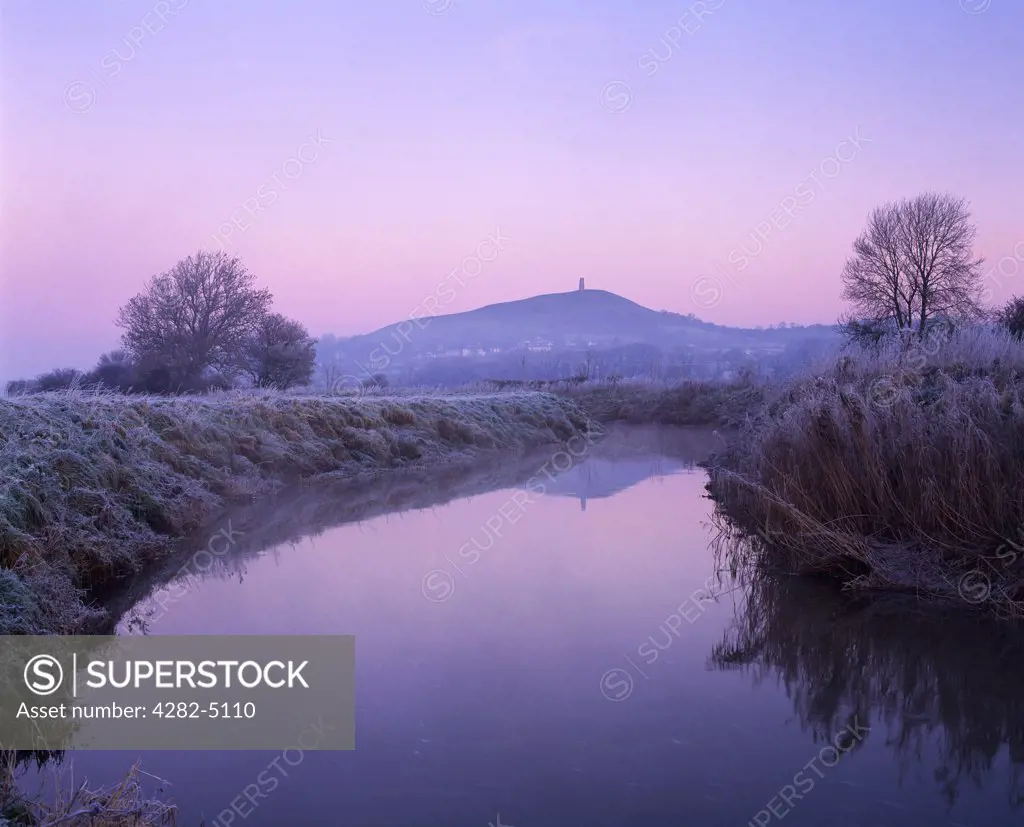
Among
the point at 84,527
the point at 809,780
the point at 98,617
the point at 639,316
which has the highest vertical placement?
the point at 639,316

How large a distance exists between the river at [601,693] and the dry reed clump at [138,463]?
789mm

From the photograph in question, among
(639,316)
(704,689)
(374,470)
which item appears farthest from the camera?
(639,316)

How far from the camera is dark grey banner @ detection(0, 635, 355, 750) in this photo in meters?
4.57

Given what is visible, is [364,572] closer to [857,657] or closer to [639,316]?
[857,657]

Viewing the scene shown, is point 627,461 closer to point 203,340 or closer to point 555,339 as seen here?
point 203,340

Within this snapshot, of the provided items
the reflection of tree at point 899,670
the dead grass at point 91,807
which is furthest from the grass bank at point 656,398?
the dead grass at point 91,807

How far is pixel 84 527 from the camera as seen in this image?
7633mm

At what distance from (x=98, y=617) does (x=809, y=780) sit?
552cm

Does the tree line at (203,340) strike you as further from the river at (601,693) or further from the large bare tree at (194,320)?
the river at (601,693)

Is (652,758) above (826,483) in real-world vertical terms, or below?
below

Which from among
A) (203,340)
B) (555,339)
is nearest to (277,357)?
(203,340)

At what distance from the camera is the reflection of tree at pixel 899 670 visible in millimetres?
4566

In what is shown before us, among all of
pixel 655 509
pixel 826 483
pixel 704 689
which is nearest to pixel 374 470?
pixel 655 509

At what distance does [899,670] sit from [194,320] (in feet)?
95.9
